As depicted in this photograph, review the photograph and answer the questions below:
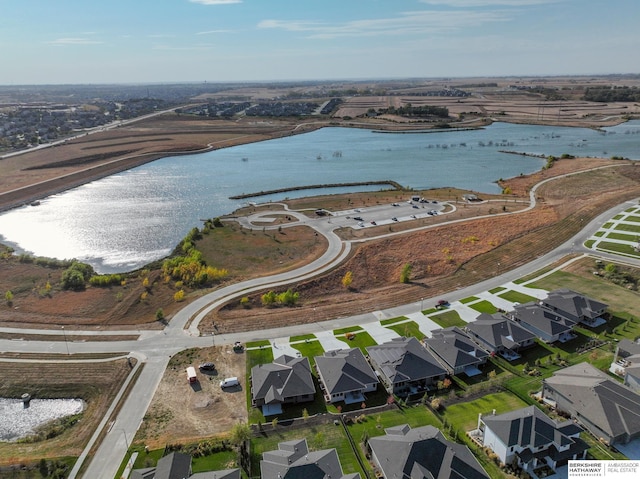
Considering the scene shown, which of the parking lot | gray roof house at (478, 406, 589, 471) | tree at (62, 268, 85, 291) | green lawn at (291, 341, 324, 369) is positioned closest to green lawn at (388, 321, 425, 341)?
green lawn at (291, 341, 324, 369)

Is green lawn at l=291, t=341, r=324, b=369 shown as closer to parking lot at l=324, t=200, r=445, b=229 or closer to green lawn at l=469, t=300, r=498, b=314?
green lawn at l=469, t=300, r=498, b=314

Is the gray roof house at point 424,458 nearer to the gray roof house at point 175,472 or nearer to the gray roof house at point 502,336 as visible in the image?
the gray roof house at point 175,472

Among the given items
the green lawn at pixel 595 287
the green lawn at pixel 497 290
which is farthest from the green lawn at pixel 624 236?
the green lawn at pixel 497 290

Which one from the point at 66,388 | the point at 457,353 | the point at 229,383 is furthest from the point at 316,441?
the point at 66,388

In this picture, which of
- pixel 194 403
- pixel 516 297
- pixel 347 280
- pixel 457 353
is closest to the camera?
pixel 194 403

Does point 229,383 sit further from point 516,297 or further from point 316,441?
point 516,297

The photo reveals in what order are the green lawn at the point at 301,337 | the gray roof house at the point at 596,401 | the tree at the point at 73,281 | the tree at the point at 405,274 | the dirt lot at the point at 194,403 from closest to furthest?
the gray roof house at the point at 596,401
the dirt lot at the point at 194,403
the green lawn at the point at 301,337
the tree at the point at 405,274
the tree at the point at 73,281

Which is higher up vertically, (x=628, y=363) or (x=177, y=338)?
(x=628, y=363)
